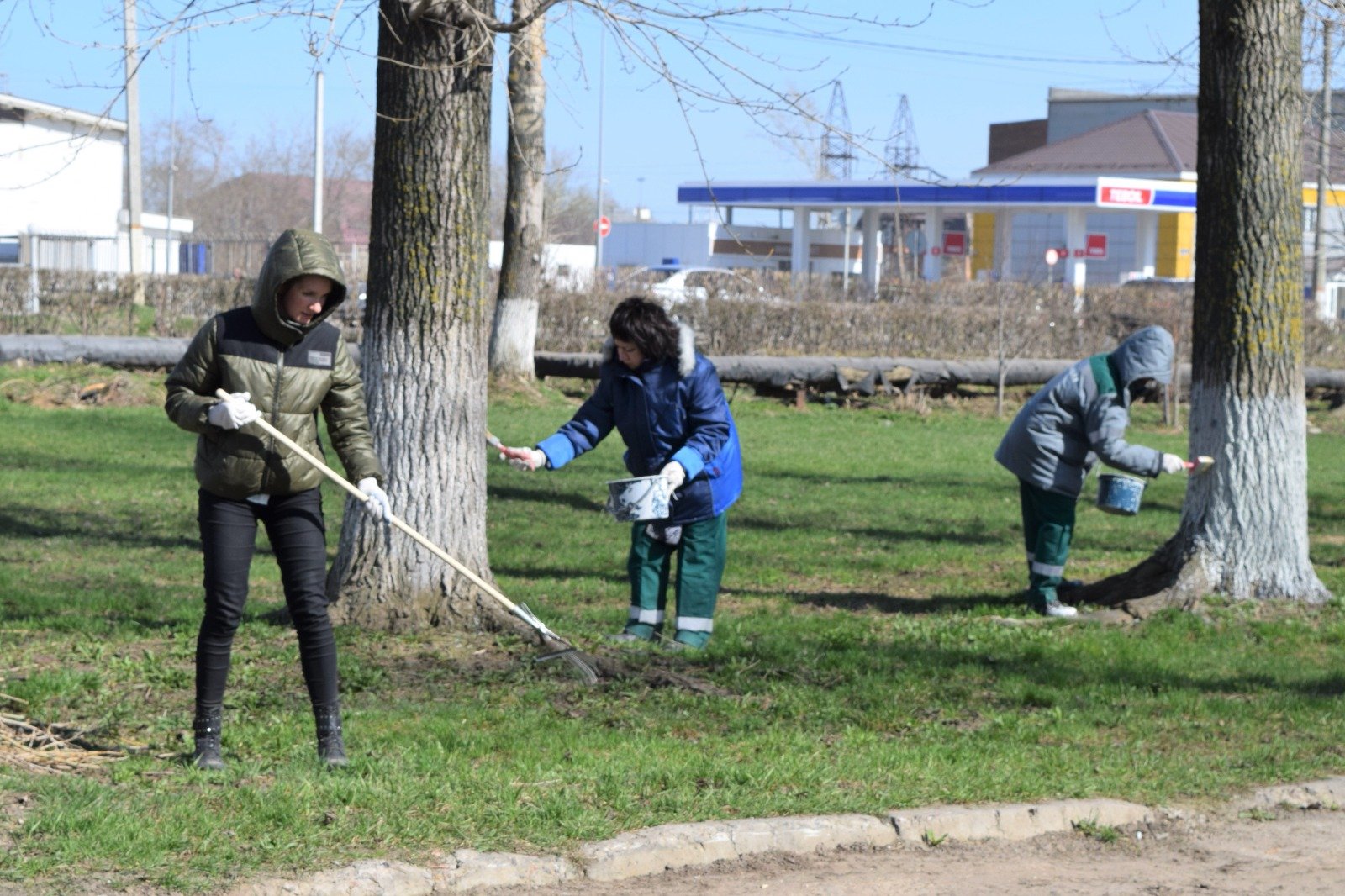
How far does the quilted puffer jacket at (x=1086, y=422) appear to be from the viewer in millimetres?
7980

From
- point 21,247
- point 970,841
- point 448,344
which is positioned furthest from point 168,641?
point 21,247

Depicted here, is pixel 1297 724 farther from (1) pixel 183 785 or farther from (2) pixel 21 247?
(2) pixel 21 247

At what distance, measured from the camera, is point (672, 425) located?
271 inches

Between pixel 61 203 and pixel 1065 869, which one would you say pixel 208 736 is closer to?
pixel 1065 869

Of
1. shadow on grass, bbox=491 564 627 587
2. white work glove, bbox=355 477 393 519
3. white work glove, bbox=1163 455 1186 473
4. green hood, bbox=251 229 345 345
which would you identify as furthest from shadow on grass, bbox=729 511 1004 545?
green hood, bbox=251 229 345 345

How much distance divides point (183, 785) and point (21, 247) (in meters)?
30.7

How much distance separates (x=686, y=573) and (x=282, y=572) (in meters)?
2.53

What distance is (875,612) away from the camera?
8.41 metres

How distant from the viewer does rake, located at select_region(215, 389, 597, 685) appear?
4.67 m

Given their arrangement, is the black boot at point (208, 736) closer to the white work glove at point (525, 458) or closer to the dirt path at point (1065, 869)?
the dirt path at point (1065, 869)

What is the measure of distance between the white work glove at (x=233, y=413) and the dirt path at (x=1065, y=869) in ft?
4.93

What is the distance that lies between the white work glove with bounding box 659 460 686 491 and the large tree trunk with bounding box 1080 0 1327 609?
2.83 meters

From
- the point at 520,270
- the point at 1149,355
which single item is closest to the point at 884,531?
the point at 1149,355

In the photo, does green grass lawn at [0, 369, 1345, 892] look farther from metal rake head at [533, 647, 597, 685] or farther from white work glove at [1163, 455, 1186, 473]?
white work glove at [1163, 455, 1186, 473]
